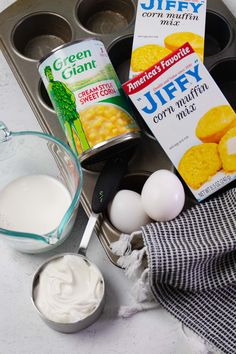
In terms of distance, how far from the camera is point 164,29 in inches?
41.1

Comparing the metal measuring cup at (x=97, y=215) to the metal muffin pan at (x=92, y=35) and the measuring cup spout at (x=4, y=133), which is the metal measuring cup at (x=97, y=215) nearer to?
the metal muffin pan at (x=92, y=35)

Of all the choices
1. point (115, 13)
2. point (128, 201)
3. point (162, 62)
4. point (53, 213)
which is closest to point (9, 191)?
point (53, 213)

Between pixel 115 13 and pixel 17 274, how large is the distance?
580 millimetres

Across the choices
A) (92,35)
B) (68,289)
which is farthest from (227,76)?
(68,289)

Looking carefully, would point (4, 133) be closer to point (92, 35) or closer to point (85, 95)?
point (85, 95)

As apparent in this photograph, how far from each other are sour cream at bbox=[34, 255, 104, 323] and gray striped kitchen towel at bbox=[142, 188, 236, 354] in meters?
0.09

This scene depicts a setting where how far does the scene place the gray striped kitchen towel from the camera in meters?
0.88

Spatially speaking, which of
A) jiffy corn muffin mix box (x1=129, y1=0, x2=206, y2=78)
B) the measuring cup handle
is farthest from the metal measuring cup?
jiffy corn muffin mix box (x1=129, y1=0, x2=206, y2=78)

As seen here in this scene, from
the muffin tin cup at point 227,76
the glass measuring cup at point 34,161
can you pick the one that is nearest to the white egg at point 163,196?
the glass measuring cup at point 34,161

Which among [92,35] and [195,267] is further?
[92,35]

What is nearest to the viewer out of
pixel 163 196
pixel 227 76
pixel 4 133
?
pixel 163 196

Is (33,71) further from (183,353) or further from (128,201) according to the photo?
(183,353)

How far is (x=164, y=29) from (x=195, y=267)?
424 mm

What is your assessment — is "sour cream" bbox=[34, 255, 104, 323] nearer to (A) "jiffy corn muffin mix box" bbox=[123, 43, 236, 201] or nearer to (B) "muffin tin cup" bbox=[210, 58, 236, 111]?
(A) "jiffy corn muffin mix box" bbox=[123, 43, 236, 201]
